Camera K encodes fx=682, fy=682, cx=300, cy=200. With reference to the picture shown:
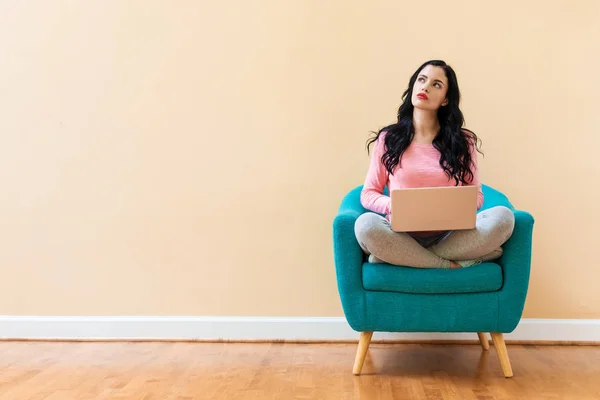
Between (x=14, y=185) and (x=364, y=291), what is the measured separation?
181cm

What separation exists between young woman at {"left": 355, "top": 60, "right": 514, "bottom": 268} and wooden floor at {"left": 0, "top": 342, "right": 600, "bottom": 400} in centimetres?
44

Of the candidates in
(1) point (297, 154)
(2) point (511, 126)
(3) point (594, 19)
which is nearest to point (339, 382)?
(1) point (297, 154)

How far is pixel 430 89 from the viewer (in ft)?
9.00

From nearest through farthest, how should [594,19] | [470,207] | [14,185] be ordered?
1. [470,207]
2. [594,19]
3. [14,185]

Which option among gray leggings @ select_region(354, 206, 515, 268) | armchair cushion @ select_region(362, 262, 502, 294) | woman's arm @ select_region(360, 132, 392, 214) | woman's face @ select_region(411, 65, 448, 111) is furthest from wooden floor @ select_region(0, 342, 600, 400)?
woman's face @ select_region(411, 65, 448, 111)

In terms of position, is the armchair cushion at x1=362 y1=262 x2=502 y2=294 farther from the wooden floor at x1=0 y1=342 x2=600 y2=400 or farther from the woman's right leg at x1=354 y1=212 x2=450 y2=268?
the wooden floor at x1=0 y1=342 x2=600 y2=400

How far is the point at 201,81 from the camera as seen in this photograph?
10.4ft

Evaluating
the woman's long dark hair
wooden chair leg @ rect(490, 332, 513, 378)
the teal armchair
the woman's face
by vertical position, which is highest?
the woman's face

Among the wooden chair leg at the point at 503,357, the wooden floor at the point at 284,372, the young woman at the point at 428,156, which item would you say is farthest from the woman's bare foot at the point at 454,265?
the wooden floor at the point at 284,372

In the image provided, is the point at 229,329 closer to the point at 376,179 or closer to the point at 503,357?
the point at 376,179

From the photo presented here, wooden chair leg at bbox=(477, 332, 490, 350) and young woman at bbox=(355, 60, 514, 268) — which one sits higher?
young woman at bbox=(355, 60, 514, 268)

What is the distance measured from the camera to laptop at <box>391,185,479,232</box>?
233cm

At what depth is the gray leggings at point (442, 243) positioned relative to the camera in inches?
94.6

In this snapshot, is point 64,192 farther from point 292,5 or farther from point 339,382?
point 339,382
